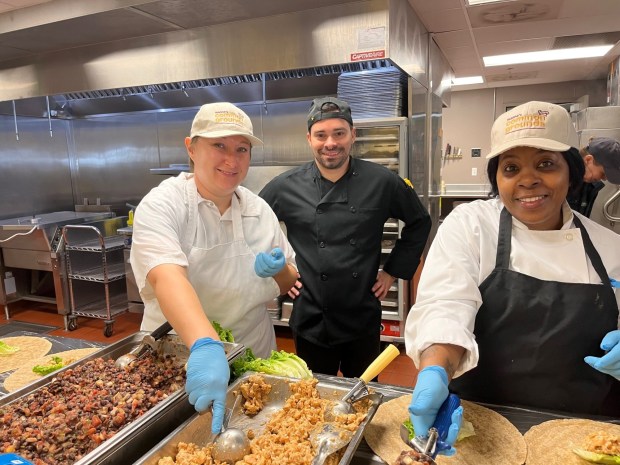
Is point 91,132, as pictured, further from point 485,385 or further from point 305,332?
point 485,385

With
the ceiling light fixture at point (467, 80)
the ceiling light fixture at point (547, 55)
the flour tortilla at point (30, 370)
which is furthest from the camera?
the ceiling light fixture at point (467, 80)

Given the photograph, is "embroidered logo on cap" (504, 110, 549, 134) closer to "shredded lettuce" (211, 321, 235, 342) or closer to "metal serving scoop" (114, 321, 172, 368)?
"shredded lettuce" (211, 321, 235, 342)

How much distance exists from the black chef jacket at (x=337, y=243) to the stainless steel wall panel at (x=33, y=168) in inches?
181

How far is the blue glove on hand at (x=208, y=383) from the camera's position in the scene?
47.6 inches

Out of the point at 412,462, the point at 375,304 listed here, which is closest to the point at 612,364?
the point at 412,462

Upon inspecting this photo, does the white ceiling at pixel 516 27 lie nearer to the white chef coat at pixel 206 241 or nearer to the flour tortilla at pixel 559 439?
the white chef coat at pixel 206 241

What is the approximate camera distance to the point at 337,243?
2.55 metres

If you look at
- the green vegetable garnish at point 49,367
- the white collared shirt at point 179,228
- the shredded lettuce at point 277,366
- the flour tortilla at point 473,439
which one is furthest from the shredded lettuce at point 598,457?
the green vegetable garnish at point 49,367

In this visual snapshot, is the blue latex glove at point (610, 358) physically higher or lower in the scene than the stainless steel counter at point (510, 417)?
higher

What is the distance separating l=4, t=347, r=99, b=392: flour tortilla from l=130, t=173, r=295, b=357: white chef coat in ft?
0.95

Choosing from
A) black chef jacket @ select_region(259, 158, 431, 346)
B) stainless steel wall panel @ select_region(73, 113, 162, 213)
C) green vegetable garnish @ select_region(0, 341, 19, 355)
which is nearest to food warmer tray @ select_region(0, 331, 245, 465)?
green vegetable garnish @ select_region(0, 341, 19, 355)

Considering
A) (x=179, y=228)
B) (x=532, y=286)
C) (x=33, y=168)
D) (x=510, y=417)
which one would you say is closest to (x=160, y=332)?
(x=179, y=228)

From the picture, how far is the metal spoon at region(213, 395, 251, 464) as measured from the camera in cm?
115

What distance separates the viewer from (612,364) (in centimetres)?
129
